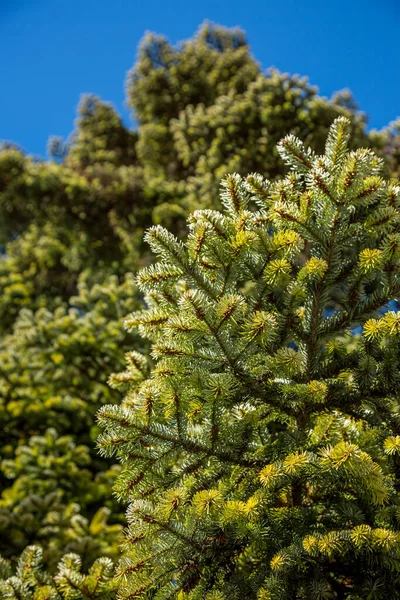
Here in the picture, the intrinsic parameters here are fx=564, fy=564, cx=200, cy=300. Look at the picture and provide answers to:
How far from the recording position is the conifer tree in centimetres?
232

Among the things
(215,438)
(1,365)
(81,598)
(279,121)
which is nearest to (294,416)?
(215,438)

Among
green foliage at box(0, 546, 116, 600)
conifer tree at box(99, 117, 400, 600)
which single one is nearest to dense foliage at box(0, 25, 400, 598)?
green foliage at box(0, 546, 116, 600)

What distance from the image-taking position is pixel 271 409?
2750mm

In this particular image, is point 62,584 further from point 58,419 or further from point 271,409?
point 58,419

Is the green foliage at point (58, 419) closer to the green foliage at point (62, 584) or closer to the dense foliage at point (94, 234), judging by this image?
the dense foliage at point (94, 234)

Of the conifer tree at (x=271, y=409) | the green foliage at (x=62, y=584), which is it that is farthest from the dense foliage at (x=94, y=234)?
the conifer tree at (x=271, y=409)

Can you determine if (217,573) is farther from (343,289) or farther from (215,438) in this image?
(343,289)

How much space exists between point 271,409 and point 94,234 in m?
10.1

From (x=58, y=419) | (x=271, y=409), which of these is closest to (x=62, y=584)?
(x=271, y=409)

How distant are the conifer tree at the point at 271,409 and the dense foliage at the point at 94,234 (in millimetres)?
364

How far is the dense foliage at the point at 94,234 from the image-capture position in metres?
6.27

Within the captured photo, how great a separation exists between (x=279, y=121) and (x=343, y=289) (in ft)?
24.0

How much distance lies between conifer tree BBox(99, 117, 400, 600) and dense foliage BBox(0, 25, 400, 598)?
14.3 inches

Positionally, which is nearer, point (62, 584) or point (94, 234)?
point (62, 584)
